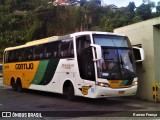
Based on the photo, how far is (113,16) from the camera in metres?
45.6

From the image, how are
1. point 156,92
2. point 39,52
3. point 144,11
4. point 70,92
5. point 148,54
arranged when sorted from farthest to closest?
point 144,11, point 39,52, point 148,54, point 70,92, point 156,92

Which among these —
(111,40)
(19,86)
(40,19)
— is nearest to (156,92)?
(111,40)

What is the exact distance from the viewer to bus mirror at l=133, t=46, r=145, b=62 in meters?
16.8

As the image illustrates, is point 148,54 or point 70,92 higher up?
point 148,54

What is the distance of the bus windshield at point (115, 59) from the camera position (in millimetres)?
15250

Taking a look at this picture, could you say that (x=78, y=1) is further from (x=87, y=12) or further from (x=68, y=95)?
(x=68, y=95)

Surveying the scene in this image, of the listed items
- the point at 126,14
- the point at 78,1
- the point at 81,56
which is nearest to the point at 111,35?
the point at 81,56

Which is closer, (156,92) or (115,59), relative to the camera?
(115,59)

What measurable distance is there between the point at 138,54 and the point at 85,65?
9.27ft

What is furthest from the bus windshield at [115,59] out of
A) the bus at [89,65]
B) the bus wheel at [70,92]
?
the bus wheel at [70,92]

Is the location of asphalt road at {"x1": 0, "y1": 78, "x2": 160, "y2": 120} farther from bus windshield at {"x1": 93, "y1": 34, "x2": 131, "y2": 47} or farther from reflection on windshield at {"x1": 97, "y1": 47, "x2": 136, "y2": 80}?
bus windshield at {"x1": 93, "y1": 34, "x2": 131, "y2": 47}

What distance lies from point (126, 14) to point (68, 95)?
27505 millimetres

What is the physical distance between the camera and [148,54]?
17516 mm

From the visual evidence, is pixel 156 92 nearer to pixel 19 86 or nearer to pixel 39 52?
pixel 39 52
